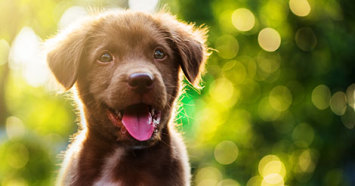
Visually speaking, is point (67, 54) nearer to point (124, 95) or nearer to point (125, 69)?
point (125, 69)

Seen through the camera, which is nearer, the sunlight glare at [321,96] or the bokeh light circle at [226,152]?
the sunlight glare at [321,96]

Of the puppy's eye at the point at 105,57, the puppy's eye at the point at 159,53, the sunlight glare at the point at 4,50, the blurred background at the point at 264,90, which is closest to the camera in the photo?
the puppy's eye at the point at 105,57

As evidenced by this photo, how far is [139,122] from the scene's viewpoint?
12.2 ft

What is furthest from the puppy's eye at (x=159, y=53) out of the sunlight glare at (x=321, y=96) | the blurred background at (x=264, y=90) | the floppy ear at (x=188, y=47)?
the sunlight glare at (x=321, y=96)

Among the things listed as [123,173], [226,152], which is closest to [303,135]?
[226,152]

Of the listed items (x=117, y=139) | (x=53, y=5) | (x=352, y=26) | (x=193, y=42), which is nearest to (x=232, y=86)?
(x=352, y=26)

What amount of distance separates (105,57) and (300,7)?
453 inches

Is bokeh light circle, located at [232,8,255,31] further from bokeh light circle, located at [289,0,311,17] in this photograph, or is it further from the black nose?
the black nose

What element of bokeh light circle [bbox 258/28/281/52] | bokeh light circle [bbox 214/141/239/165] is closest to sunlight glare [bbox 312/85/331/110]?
bokeh light circle [bbox 258/28/281/52]

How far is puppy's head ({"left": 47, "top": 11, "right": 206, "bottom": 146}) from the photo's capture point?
379 centimetres

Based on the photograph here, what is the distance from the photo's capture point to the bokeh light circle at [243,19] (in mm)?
14234

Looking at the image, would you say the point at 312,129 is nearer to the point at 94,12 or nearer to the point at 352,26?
the point at 352,26

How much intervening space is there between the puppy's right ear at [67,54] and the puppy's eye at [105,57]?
8.5 inches

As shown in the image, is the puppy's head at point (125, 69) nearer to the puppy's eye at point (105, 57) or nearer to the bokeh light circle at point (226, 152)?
the puppy's eye at point (105, 57)
